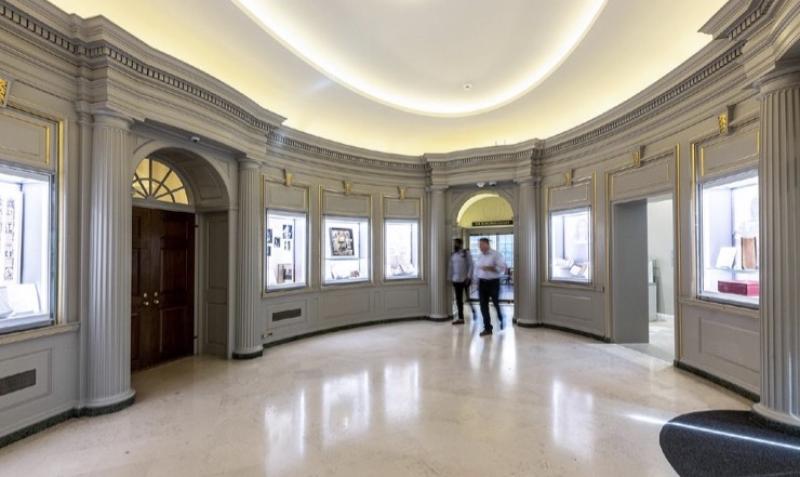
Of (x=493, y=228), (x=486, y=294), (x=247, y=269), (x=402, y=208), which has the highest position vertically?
(x=402, y=208)

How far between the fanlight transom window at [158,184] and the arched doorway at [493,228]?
760 centimetres

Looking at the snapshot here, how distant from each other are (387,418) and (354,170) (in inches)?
188

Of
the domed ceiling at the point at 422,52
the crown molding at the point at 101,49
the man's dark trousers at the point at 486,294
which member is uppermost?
the domed ceiling at the point at 422,52

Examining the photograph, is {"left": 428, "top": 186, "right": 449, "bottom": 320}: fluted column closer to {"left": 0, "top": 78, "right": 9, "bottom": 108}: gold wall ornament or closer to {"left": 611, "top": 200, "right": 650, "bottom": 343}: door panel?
{"left": 611, "top": 200, "right": 650, "bottom": 343}: door panel

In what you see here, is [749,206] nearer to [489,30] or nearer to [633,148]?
[633,148]

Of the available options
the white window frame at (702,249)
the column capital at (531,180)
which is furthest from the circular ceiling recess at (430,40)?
the white window frame at (702,249)

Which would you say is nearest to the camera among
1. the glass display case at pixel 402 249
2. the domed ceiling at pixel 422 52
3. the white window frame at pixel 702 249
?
the white window frame at pixel 702 249

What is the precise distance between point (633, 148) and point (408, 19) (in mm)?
3502

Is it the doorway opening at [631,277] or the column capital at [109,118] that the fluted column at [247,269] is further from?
the doorway opening at [631,277]

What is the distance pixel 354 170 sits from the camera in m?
7.06

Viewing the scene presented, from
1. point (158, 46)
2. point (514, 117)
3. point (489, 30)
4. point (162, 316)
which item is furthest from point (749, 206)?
point (162, 316)

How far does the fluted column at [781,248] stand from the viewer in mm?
2852

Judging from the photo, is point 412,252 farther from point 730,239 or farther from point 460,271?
point 730,239

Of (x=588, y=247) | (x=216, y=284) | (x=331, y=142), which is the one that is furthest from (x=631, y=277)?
(x=216, y=284)
